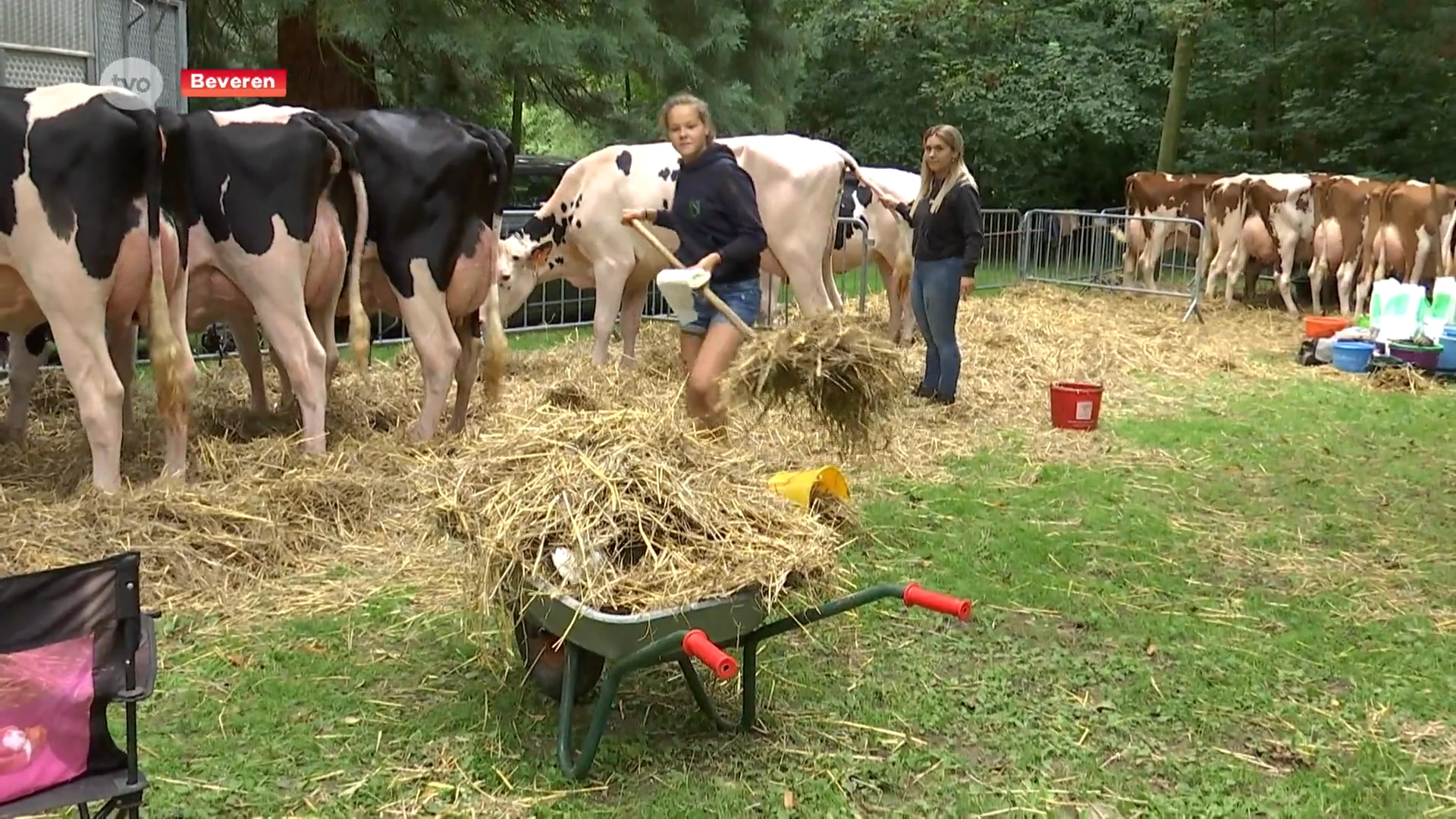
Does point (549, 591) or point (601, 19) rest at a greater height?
point (601, 19)

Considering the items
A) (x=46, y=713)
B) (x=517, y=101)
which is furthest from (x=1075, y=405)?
(x=517, y=101)

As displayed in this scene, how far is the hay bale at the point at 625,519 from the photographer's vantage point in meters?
3.17

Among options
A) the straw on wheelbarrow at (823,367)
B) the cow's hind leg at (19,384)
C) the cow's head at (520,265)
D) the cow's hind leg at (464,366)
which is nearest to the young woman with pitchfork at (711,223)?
the straw on wheelbarrow at (823,367)

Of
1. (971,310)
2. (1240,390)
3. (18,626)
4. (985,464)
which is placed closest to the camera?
(18,626)

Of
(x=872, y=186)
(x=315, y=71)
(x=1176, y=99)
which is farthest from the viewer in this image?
(x=1176, y=99)

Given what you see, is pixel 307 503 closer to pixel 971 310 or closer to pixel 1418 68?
pixel 971 310

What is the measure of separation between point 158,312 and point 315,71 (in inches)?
249

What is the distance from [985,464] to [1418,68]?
15438 mm

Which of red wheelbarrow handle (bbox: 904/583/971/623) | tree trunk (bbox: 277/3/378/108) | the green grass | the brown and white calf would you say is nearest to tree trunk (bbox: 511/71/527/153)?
tree trunk (bbox: 277/3/378/108)

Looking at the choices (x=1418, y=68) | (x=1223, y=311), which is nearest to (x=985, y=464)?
(x=1223, y=311)

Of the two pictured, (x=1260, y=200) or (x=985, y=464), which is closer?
(x=985, y=464)

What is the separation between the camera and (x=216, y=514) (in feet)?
16.7

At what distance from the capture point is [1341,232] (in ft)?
45.7

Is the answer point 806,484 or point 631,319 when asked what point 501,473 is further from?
point 631,319
